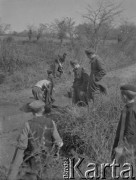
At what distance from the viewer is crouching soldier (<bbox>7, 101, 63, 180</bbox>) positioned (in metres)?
3.20

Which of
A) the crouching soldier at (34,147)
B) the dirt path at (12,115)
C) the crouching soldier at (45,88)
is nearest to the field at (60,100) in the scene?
the dirt path at (12,115)

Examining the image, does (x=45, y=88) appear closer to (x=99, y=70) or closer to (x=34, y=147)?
(x=99, y=70)

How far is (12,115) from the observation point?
28.9 ft

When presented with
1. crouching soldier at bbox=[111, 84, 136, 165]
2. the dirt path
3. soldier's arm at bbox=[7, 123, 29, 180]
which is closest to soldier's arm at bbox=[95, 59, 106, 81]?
the dirt path

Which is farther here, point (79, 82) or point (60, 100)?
point (60, 100)

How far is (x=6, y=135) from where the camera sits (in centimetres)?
678

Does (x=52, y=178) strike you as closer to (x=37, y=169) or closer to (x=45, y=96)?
(x=37, y=169)

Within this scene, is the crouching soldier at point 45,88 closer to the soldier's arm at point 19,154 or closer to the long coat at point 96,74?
the long coat at point 96,74

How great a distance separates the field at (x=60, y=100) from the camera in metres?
4.34

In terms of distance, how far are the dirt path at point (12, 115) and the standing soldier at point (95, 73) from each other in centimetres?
176

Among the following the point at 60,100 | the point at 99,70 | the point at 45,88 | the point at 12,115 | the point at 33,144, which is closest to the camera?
the point at 33,144

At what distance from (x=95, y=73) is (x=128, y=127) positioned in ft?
9.64

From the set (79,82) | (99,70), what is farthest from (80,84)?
(99,70)

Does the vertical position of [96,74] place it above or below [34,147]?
above
